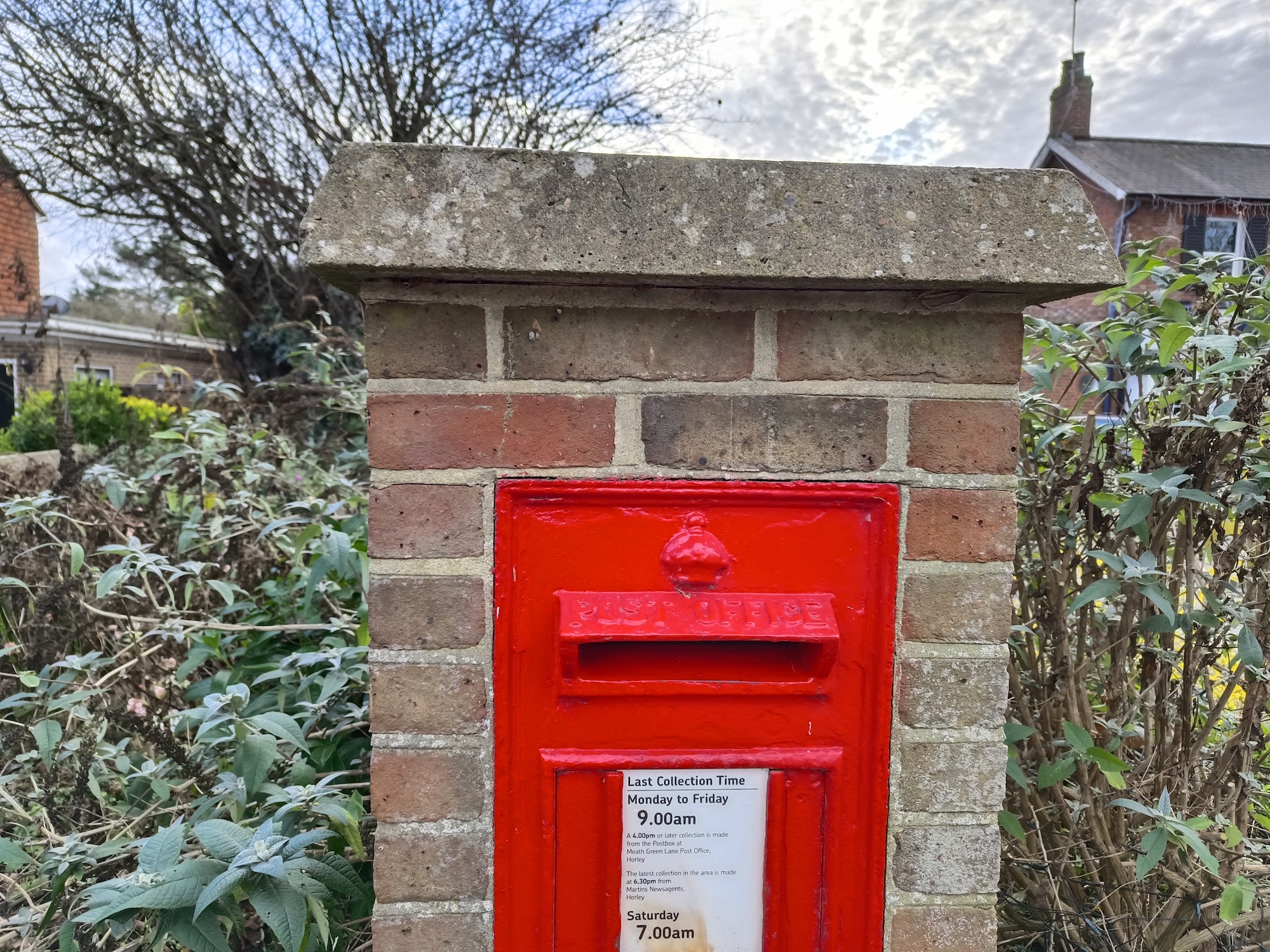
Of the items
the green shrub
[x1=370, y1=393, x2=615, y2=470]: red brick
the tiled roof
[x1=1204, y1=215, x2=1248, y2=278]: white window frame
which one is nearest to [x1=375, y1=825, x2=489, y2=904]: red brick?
[x1=370, y1=393, x2=615, y2=470]: red brick

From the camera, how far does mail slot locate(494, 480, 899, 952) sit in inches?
35.1

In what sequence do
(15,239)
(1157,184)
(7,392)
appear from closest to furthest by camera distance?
(7,392), (1157,184), (15,239)

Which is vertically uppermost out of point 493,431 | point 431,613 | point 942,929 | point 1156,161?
point 1156,161

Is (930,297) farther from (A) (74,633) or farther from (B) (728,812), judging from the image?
(A) (74,633)

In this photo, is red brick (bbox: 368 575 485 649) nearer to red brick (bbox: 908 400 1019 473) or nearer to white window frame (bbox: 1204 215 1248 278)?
red brick (bbox: 908 400 1019 473)

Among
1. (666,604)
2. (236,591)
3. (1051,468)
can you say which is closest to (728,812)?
(666,604)

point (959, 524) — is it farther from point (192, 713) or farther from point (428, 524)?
point (192, 713)

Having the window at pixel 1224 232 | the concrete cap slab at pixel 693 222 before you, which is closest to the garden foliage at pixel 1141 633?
the concrete cap slab at pixel 693 222

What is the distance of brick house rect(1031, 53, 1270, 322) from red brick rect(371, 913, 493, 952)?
1.07 meters

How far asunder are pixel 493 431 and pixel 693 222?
1.04 feet

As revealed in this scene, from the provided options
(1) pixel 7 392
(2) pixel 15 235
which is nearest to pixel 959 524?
(1) pixel 7 392

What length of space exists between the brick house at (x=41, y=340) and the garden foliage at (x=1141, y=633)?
10.4 feet

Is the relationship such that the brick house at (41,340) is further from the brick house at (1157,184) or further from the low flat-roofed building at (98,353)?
the brick house at (1157,184)

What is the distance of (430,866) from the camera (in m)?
0.93
